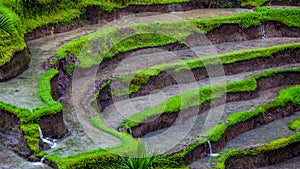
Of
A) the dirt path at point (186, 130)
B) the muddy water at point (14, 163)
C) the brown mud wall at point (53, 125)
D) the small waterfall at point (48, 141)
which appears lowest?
the dirt path at point (186, 130)

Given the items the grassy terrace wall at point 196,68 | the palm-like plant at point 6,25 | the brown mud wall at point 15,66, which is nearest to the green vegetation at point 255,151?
the grassy terrace wall at point 196,68

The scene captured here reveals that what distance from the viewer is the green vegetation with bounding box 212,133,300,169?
701 inches

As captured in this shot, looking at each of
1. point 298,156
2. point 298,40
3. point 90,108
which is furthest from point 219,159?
point 298,40

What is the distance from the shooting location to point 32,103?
18.2 meters

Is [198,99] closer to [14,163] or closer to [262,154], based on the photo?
[262,154]

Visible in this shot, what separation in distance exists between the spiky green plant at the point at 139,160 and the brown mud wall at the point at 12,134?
2.93 meters

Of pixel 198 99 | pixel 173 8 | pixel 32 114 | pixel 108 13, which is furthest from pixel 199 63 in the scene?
pixel 32 114

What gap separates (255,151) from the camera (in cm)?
1858

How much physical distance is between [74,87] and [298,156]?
8443mm

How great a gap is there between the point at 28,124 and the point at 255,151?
23.3 ft

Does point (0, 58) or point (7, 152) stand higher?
point (0, 58)

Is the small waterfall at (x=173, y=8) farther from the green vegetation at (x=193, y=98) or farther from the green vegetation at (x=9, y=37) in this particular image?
the green vegetation at (x=9, y=37)

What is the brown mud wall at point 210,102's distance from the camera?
64.4 ft

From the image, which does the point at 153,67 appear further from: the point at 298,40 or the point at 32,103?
the point at 298,40
